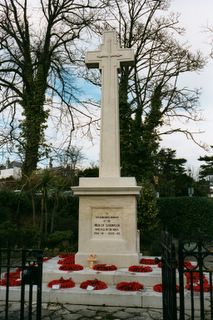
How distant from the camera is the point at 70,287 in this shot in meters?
5.57

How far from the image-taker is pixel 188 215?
16203mm

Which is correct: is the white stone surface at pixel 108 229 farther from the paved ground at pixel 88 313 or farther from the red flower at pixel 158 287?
the paved ground at pixel 88 313

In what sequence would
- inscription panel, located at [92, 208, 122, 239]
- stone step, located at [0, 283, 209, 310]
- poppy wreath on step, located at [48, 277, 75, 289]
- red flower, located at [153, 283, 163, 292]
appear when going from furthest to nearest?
inscription panel, located at [92, 208, 122, 239] < poppy wreath on step, located at [48, 277, 75, 289] < red flower, located at [153, 283, 163, 292] < stone step, located at [0, 283, 209, 310]

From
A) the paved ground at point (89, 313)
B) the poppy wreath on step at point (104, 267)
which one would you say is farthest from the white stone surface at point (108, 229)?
the paved ground at point (89, 313)

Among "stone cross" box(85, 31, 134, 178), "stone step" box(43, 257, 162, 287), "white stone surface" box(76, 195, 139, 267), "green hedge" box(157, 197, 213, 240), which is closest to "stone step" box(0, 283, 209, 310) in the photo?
"stone step" box(43, 257, 162, 287)

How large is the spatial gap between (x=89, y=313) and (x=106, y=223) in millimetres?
2436

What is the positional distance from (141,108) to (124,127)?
1.74 meters

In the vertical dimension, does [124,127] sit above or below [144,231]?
above

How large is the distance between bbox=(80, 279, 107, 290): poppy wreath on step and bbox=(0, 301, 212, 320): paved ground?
0.41m

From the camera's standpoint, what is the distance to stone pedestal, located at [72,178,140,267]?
6941mm

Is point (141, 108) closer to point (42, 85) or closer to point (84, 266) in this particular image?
point (42, 85)

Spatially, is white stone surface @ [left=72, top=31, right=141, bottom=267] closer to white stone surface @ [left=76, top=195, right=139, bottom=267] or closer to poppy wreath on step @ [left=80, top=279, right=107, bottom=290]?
white stone surface @ [left=76, top=195, right=139, bottom=267]

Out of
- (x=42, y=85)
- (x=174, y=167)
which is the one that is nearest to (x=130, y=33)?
(x=42, y=85)

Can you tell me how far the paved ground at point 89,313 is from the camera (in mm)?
4586
